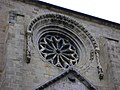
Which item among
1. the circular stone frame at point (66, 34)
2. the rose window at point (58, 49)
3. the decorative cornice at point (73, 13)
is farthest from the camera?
the decorative cornice at point (73, 13)

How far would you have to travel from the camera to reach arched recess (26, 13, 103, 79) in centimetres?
1309

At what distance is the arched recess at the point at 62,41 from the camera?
1309 centimetres

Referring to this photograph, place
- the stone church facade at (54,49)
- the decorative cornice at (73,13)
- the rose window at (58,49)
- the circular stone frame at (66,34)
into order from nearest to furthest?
the stone church facade at (54,49) < the rose window at (58,49) < the circular stone frame at (66,34) < the decorative cornice at (73,13)

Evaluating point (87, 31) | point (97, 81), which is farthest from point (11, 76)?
point (87, 31)

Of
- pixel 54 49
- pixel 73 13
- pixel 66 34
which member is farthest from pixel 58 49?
pixel 73 13

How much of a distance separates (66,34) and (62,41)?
1.39 ft

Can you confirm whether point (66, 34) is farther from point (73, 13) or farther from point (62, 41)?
point (73, 13)

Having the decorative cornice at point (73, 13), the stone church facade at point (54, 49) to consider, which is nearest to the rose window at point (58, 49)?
the stone church facade at point (54, 49)

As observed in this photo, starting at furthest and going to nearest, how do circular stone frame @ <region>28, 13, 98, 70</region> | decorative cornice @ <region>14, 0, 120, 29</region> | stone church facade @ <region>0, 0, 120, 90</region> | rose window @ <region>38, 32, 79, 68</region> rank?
decorative cornice @ <region>14, 0, 120, 29</region> → circular stone frame @ <region>28, 13, 98, 70</region> → rose window @ <region>38, 32, 79, 68</region> → stone church facade @ <region>0, 0, 120, 90</region>

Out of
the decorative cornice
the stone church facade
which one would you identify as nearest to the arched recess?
the stone church facade

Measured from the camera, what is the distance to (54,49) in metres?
13.4

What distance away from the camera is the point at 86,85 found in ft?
39.9

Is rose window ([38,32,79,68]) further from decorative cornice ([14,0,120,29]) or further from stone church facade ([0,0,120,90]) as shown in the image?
decorative cornice ([14,0,120,29])

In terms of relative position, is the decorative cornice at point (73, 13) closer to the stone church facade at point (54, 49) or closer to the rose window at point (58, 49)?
the stone church facade at point (54, 49)
